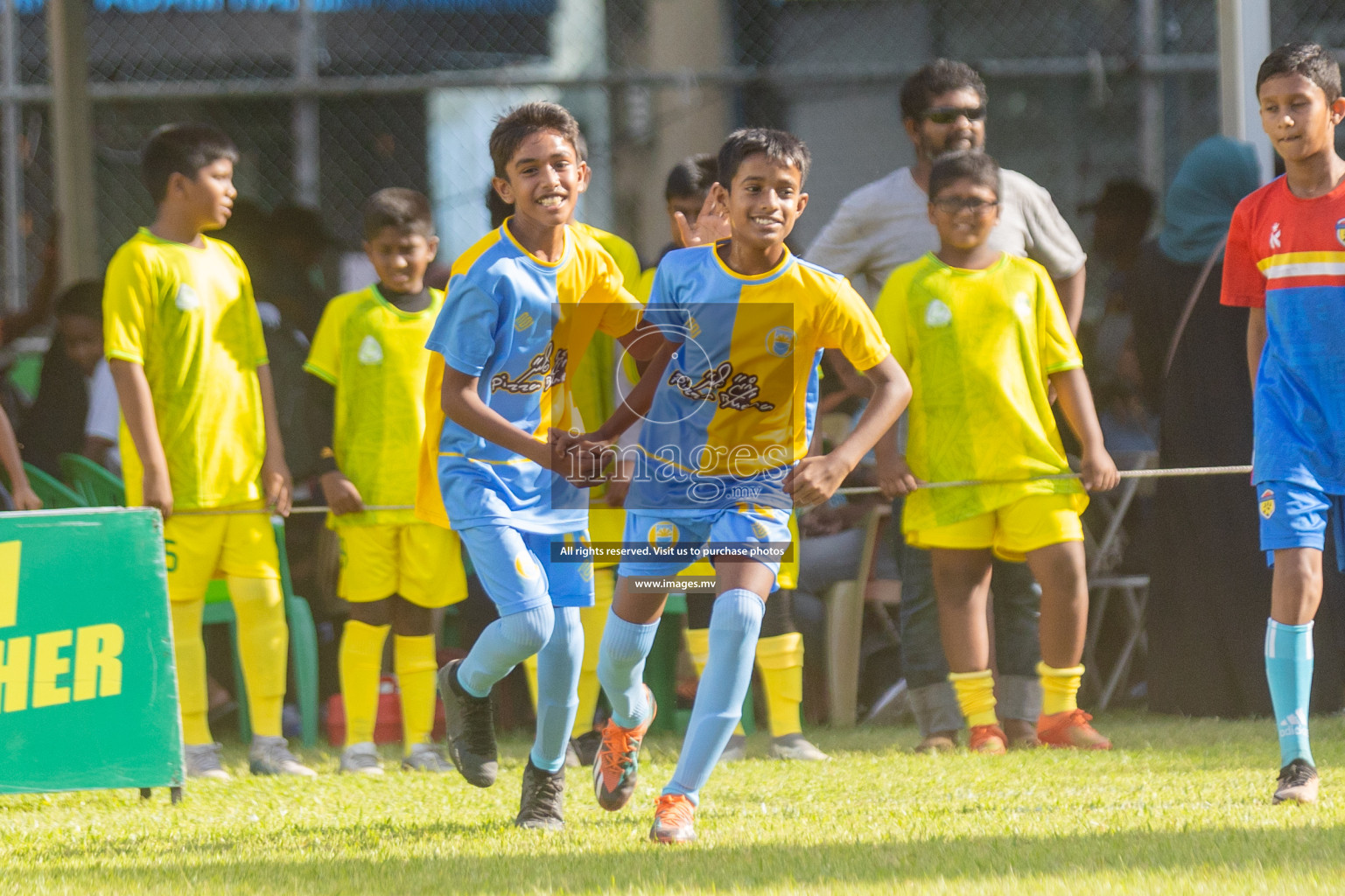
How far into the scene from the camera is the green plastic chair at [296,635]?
5.62 m

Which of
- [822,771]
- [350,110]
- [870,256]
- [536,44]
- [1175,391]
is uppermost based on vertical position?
[536,44]

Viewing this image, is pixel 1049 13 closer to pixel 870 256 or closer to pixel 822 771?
pixel 870 256

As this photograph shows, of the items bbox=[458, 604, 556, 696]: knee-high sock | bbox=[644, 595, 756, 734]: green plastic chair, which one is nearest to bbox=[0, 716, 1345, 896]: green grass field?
bbox=[458, 604, 556, 696]: knee-high sock

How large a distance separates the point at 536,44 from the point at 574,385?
515 cm

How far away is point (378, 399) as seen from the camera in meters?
5.17

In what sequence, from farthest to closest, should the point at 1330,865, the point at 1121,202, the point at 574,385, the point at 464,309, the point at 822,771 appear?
1. the point at 1121,202
2. the point at 574,385
3. the point at 822,771
4. the point at 464,309
5. the point at 1330,865

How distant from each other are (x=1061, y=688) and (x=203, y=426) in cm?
272

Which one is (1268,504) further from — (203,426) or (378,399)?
(203,426)

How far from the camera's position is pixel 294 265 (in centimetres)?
690

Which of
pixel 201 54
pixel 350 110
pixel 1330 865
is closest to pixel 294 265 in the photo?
pixel 350 110

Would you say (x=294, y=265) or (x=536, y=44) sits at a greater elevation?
(x=536, y=44)

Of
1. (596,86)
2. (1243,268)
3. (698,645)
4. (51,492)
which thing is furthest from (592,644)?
(596,86)

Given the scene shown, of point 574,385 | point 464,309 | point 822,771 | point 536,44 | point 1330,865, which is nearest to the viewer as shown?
point 1330,865

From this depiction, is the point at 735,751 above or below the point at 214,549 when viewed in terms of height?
below
